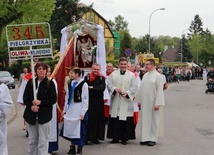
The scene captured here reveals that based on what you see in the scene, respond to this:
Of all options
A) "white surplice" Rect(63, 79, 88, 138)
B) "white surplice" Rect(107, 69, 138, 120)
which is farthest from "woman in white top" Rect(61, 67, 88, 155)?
"white surplice" Rect(107, 69, 138, 120)

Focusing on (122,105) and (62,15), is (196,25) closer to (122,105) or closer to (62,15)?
(62,15)

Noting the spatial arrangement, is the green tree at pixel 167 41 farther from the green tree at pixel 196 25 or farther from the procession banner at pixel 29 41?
the procession banner at pixel 29 41

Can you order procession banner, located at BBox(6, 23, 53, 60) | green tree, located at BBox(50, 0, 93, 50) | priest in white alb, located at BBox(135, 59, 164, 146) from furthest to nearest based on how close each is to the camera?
1. green tree, located at BBox(50, 0, 93, 50)
2. priest in white alb, located at BBox(135, 59, 164, 146)
3. procession banner, located at BBox(6, 23, 53, 60)

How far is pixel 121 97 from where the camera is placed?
9.98 metres

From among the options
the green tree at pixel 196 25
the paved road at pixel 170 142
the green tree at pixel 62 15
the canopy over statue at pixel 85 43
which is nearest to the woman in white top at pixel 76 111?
the paved road at pixel 170 142

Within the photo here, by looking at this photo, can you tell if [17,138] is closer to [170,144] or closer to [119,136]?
[119,136]

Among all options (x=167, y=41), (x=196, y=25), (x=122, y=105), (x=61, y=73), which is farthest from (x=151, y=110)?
(x=167, y=41)

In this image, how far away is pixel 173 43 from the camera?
609ft

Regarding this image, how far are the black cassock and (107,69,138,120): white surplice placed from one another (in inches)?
9.7

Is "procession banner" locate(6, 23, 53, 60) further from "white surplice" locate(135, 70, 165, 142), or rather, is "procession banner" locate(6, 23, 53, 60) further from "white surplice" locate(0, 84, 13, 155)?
"white surplice" locate(135, 70, 165, 142)

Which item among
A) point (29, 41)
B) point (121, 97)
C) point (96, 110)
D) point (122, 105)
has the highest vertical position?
point (29, 41)

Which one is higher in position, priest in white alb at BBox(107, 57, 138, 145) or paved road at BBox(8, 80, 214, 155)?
priest in white alb at BBox(107, 57, 138, 145)

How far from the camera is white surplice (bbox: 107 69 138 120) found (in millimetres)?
9883

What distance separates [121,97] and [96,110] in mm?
654
